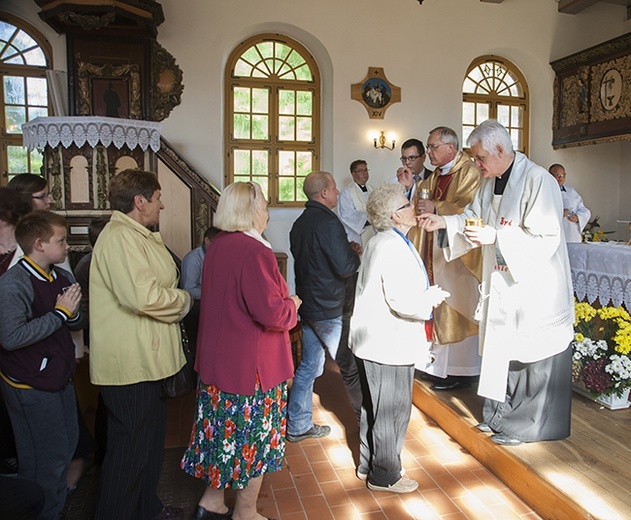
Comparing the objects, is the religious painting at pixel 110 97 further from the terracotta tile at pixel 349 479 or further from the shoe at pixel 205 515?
the shoe at pixel 205 515

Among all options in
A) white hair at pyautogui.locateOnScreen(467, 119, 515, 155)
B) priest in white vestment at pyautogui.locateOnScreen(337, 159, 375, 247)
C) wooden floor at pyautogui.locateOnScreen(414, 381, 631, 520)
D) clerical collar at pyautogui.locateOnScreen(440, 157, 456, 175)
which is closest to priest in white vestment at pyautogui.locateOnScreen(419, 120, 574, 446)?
white hair at pyautogui.locateOnScreen(467, 119, 515, 155)

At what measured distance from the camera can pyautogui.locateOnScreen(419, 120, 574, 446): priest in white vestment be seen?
9.93ft

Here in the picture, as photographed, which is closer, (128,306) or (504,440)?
(128,306)

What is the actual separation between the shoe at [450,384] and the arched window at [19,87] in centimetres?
618

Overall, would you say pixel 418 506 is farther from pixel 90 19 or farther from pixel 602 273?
pixel 90 19

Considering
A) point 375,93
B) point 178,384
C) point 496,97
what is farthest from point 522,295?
point 496,97

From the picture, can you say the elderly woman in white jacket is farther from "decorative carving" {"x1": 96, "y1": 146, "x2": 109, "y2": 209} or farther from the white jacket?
"decorative carving" {"x1": 96, "y1": 146, "x2": 109, "y2": 209}

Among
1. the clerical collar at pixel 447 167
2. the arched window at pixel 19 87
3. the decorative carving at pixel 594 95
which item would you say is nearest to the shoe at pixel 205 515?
the clerical collar at pixel 447 167

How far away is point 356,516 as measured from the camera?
2893mm

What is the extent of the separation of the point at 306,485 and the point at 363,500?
366 mm

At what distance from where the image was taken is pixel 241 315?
246cm

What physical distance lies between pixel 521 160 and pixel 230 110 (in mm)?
5869

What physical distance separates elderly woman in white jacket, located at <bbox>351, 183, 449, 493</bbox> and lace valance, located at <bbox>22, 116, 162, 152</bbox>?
13.0ft

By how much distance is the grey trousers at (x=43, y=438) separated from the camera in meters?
2.40
